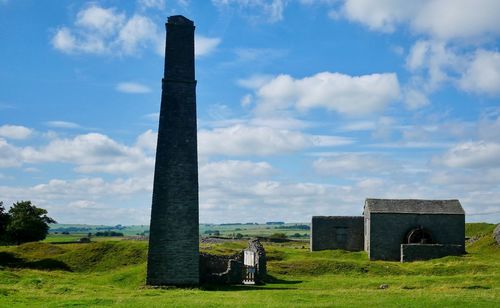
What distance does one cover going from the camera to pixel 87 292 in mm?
27344

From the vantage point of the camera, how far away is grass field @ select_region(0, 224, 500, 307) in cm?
2322

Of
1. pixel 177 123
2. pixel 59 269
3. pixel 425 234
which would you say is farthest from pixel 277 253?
pixel 177 123

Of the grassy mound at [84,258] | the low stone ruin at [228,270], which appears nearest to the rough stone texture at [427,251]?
Answer: the low stone ruin at [228,270]

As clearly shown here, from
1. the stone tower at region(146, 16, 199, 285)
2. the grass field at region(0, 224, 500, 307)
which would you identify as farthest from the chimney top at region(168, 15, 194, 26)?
the grass field at region(0, 224, 500, 307)

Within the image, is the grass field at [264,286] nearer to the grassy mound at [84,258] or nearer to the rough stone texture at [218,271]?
the grassy mound at [84,258]

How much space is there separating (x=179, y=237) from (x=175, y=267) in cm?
172

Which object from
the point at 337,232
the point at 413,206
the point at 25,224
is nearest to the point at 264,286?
the point at 413,206

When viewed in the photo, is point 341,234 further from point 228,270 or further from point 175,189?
point 175,189

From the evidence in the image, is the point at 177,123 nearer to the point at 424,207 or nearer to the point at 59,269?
the point at 59,269

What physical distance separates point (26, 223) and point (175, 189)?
44.3m

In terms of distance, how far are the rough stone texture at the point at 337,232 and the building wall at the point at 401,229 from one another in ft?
17.1

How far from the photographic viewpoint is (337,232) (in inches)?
2306

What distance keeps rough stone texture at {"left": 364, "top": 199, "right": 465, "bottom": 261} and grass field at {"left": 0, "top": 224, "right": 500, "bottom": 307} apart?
217 centimetres

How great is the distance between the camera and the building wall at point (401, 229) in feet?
173
